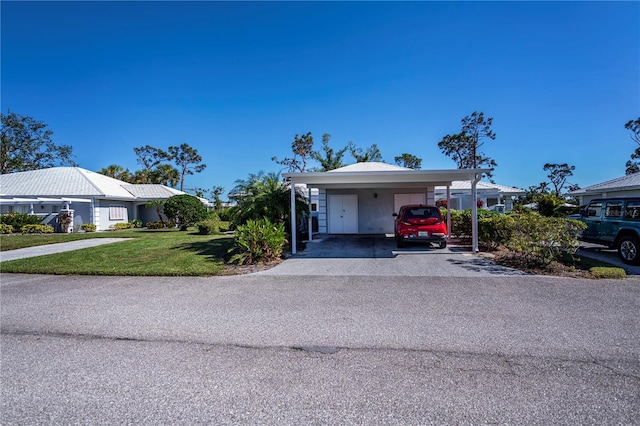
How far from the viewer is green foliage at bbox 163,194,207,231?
23.0 m

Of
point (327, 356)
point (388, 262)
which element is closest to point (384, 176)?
point (388, 262)

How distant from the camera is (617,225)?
9391 mm

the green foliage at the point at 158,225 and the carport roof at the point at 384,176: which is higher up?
the carport roof at the point at 384,176

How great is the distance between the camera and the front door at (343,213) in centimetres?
1808

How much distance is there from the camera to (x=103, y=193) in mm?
23406

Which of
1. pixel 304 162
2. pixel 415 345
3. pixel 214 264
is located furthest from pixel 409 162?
pixel 415 345

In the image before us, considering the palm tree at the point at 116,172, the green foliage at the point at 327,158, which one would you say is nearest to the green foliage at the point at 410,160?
the green foliage at the point at 327,158

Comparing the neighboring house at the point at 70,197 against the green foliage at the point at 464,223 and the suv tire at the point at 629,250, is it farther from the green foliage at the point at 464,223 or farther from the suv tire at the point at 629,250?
the suv tire at the point at 629,250

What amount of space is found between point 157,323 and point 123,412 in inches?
90.2

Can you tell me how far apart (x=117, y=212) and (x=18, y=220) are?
232 inches

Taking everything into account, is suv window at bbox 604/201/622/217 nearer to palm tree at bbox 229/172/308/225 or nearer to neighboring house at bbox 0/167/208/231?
palm tree at bbox 229/172/308/225

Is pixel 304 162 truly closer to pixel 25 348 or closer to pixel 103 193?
pixel 103 193

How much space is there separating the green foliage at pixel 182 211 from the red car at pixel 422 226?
16541 mm

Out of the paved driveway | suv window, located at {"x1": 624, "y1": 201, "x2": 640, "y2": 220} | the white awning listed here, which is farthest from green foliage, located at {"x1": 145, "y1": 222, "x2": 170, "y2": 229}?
suv window, located at {"x1": 624, "y1": 201, "x2": 640, "y2": 220}
